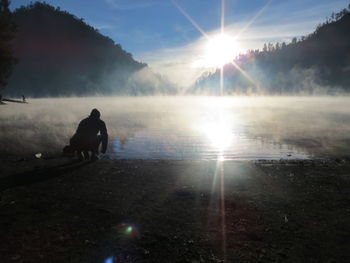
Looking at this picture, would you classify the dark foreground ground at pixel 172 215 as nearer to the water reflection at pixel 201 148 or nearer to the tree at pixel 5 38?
the water reflection at pixel 201 148

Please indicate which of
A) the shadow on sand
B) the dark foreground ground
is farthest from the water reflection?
the dark foreground ground

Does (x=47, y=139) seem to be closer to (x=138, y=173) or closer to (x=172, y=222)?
(x=138, y=173)

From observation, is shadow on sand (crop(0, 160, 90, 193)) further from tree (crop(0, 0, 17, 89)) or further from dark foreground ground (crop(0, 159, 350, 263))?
tree (crop(0, 0, 17, 89))

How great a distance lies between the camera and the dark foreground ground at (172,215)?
5.97 m

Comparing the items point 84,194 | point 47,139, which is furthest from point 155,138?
point 84,194

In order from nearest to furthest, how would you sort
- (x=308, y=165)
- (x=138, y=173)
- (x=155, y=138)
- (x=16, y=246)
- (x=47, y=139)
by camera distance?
(x=16, y=246)
(x=138, y=173)
(x=308, y=165)
(x=47, y=139)
(x=155, y=138)

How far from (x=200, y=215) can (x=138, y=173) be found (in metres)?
4.65

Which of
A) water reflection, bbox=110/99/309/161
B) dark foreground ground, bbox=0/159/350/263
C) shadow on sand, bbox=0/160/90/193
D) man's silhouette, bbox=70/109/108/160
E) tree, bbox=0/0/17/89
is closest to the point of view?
dark foreground ground, bbox=0/159/350/263

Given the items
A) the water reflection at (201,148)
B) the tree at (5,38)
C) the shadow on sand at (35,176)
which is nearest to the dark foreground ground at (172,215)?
the shadow on sand at (35,176)

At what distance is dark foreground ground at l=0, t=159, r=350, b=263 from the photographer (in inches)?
235

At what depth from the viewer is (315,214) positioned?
786cm

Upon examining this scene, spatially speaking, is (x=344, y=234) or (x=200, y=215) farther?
(x=200, y=215)

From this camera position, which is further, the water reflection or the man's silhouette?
the water reflection

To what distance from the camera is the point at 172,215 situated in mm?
7754
